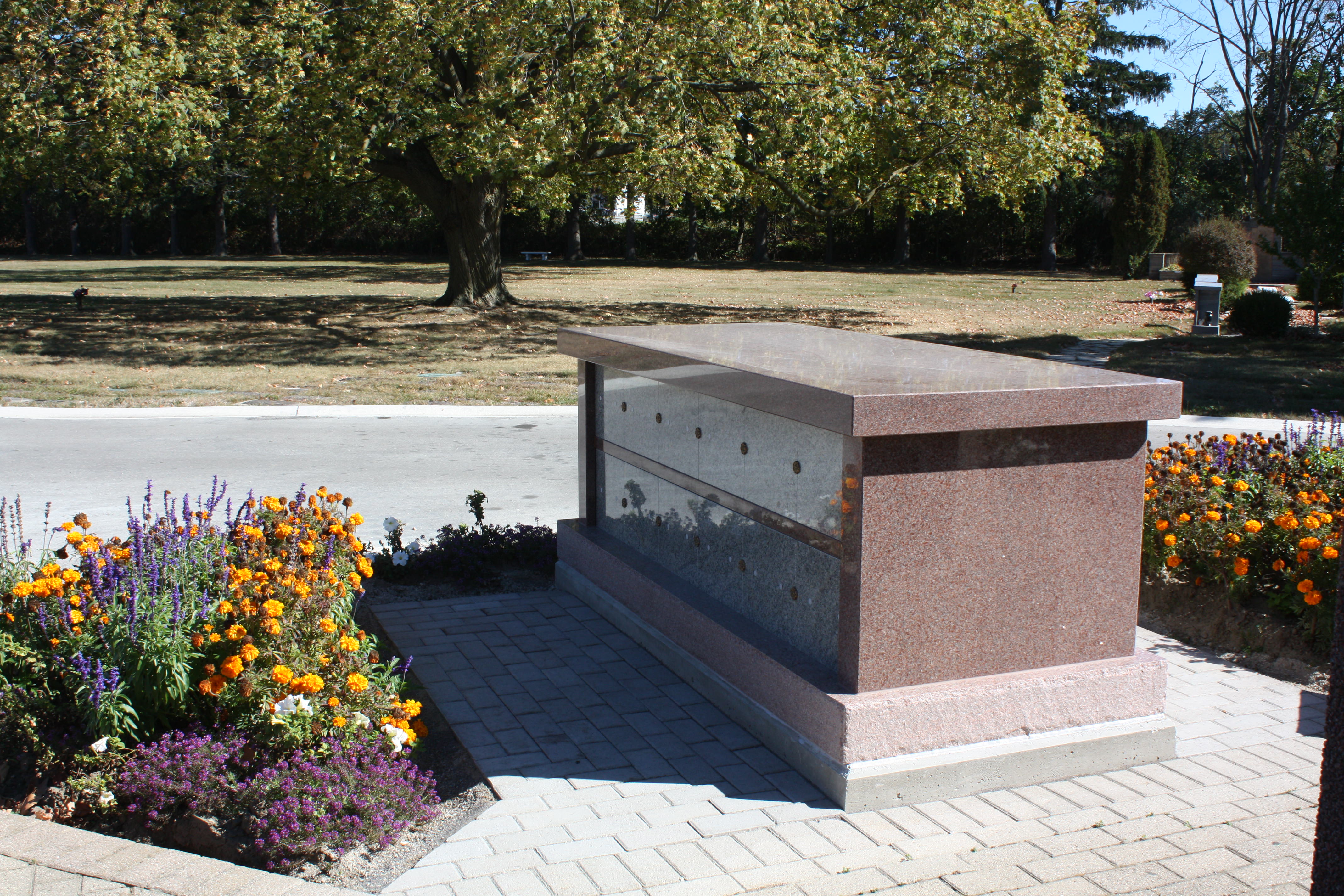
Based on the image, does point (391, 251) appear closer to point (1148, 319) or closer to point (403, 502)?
point (1148, 319)

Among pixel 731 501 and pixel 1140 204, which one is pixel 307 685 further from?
pixel 1140 204

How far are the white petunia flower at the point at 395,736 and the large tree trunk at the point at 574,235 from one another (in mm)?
45188

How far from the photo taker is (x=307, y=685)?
13.0 ft

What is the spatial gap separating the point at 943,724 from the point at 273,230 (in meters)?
49.2

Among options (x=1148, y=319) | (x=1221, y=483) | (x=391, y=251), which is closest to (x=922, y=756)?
(x=1221, y=483)

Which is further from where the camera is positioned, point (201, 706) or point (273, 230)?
point (273, 230)

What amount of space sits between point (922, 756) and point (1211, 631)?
7.74ft

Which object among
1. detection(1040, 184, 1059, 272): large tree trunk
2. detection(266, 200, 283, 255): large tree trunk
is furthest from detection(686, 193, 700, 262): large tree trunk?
detection(266, 200, 283, 255): large tree trunk

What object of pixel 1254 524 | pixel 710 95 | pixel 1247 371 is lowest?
pixel 1247 371

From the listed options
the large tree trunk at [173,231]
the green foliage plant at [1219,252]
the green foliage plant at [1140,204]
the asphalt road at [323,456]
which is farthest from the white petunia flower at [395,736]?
the large tree trunk at [173,231]

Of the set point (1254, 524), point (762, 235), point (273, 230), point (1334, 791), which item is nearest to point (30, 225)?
point (273, 230)

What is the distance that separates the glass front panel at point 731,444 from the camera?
14.4ft

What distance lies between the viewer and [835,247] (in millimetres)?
50250

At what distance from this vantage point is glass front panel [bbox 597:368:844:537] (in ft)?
14.4
